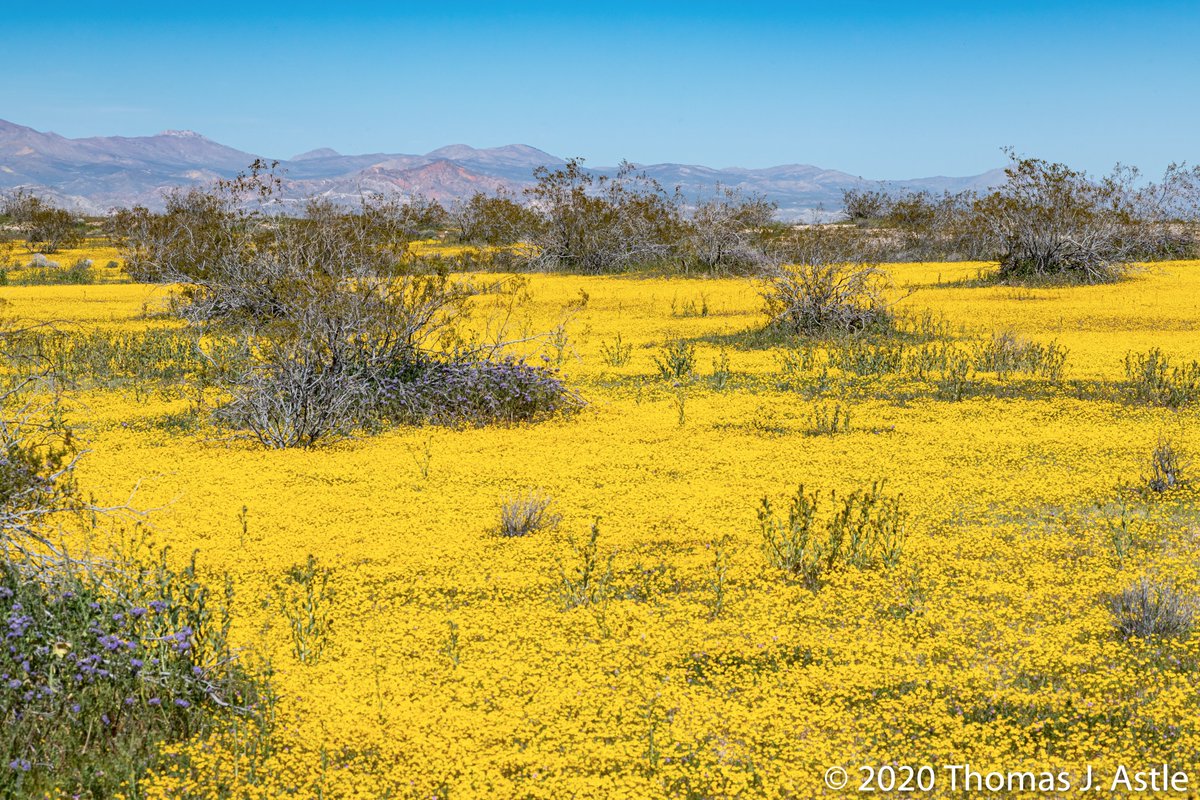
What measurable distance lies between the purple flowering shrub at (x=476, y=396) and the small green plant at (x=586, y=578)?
16.3ft

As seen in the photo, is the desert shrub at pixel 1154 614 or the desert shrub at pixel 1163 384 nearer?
the desert shrub at pixel 1154 614

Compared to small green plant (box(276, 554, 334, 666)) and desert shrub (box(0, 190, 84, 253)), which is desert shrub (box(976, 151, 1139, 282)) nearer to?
small green plant (box(276, 554, 334, 666))

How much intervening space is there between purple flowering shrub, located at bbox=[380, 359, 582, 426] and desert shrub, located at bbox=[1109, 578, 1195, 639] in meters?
7.48

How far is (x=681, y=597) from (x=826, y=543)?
122cm

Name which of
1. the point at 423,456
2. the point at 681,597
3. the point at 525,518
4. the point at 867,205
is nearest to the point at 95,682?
the point at 681,597

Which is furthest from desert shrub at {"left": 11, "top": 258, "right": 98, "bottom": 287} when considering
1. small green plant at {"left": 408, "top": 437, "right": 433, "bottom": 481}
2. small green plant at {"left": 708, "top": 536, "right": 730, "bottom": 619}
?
small green plant at {"left": 708, "top": 536, "right": 730, "bottom": 619}

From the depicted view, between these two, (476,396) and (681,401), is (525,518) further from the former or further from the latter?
(681,401)

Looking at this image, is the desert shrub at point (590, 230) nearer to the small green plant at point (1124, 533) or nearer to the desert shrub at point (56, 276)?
the desert shrub at point (56, 276)

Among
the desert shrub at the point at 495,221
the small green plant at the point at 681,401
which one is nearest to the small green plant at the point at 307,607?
the small green plant at the point at 681,401

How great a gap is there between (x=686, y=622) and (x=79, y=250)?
4507 cm

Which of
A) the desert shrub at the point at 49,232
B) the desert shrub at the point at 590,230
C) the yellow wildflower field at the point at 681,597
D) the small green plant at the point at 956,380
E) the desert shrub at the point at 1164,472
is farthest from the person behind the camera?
the desert shrub at the point at 49,232

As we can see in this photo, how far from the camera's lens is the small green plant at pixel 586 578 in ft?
21.7

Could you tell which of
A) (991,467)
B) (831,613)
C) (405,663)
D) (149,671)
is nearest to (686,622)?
(831,613)

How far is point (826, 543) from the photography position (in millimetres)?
7281
